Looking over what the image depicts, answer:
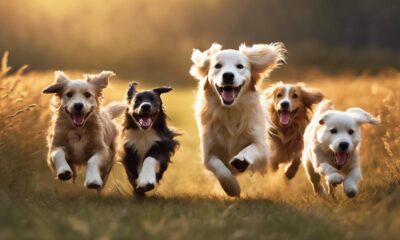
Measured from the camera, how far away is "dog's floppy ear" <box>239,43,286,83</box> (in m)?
8.69

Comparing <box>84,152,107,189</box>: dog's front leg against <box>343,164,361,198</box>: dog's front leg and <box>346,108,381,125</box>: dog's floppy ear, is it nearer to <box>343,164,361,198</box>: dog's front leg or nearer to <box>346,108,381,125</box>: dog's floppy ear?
<box>343,164,361,198</box>: dog's front leg

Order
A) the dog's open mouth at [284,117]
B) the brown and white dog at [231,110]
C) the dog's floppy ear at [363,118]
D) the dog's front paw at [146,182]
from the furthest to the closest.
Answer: the dog's open mouth at [284,117]
the brown and white dog at [231,110]
the dog's floppy ear at [363,118]
the dog's front paw at [146,182]

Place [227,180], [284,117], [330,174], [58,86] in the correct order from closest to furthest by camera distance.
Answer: [330,174] < [58,86] < [227,180] < [284,117]

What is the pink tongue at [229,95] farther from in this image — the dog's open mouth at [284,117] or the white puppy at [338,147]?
the dog's open mouth at [284,117]

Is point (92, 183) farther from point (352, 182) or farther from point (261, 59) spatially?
point (261, 59)

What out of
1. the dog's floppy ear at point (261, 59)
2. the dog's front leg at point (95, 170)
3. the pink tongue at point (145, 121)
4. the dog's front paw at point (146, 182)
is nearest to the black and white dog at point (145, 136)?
the pink tongue at point (145, 121)

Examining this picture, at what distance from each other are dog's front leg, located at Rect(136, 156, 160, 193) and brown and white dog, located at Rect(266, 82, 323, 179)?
2.34 metres

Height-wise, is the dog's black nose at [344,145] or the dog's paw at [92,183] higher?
the dog's black nose at [344,145]

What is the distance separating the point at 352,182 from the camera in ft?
23.7

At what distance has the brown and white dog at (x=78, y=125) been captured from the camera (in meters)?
7.63

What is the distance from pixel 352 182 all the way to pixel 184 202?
1.65 m

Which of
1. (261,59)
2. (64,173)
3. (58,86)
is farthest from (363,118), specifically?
(58,86)

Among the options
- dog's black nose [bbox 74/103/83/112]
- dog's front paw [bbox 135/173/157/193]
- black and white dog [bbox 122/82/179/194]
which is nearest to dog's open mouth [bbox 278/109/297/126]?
black and white dog [bbox 122/82/179/194]

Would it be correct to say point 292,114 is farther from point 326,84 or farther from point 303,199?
point 326,84
